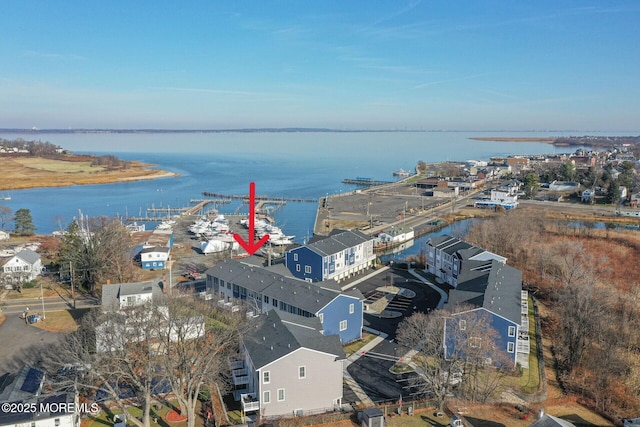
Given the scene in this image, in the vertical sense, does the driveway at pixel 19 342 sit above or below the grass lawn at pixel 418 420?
below

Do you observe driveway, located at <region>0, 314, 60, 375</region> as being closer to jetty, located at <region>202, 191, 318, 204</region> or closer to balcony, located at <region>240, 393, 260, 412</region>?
balcony, located at <region>240, 393, 260, 412</region>

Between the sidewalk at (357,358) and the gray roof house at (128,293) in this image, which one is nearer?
the sidewalk at (357,358)

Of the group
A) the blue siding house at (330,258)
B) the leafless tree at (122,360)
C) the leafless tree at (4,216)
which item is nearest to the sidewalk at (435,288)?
the blue siding house at (330,258)

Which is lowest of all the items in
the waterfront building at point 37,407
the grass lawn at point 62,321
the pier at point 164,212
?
the pier at point 164,212

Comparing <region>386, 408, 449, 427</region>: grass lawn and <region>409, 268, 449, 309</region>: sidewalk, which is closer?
<region>386, 408, 449, 427</region>: grass lawn

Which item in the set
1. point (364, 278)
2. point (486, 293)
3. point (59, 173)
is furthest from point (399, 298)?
point (59, 173)

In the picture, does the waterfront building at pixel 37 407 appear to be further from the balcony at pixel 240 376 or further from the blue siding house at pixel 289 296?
the blue siding house at pixel 289 296

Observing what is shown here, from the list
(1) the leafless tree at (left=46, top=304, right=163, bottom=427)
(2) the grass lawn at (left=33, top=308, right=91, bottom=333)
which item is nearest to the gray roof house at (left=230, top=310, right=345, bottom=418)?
(1) the leafless tree at (left=46, top=304, right=163, bottom=427)
